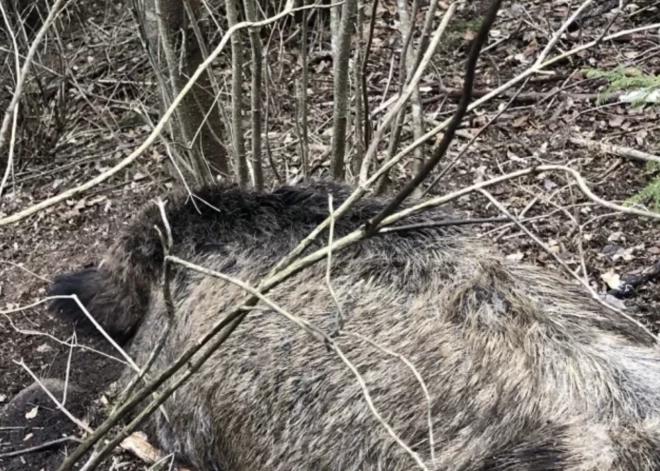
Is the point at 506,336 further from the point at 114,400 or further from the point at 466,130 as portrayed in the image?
the point at 466,130

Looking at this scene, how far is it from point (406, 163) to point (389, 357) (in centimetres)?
322

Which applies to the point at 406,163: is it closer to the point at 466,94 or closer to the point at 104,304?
the point at 104,304

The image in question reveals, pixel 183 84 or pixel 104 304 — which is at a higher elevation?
pixel 183 84

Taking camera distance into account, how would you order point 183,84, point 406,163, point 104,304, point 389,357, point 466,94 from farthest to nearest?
point 406,163
point 183,84
point 104,304
point 389,357
point 466,94

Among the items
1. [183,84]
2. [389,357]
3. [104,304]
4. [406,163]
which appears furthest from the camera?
[406,163]

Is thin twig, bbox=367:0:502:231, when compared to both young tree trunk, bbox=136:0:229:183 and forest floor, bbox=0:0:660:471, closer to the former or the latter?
forest floor, bbox=0:0:660:471

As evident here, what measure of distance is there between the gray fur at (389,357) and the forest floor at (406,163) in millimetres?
747

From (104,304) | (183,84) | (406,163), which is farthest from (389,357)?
(406,163)

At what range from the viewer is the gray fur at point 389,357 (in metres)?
2.64

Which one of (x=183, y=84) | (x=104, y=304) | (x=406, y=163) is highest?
(x=183, y=84)

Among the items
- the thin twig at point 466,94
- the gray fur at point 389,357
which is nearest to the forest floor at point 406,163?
the gray fur at point 389,357

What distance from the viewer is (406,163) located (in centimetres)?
599

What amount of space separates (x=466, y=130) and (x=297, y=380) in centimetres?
364

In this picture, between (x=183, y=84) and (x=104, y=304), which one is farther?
(x=183, y=84)
